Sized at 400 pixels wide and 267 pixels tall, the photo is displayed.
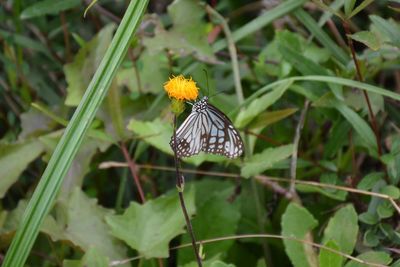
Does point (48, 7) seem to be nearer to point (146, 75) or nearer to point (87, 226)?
point (146, 75)

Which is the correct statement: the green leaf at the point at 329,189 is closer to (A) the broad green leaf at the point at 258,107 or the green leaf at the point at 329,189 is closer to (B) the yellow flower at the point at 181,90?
(A) the broad green leaf at the point at 258,107

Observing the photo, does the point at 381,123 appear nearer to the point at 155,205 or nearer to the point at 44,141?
the point at 155,205

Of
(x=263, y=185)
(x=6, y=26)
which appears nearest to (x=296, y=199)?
(x=263, y=185)

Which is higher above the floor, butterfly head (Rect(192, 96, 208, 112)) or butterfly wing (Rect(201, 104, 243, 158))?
butterfly head (Rect(192, 96, 208, 112))

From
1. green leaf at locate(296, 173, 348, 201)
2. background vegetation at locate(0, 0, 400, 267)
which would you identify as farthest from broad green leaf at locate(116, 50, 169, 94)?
green leaf at locate(296, 173, 348, 201)

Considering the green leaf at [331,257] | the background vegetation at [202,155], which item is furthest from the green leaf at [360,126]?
the green leaf at [331,257]

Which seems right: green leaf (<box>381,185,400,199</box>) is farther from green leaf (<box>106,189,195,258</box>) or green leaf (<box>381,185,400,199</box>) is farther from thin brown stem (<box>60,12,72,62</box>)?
thin brown stem (<box>60,12,72,62</box>)

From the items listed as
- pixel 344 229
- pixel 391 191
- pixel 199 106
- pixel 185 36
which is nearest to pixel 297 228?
pixel 344 229
